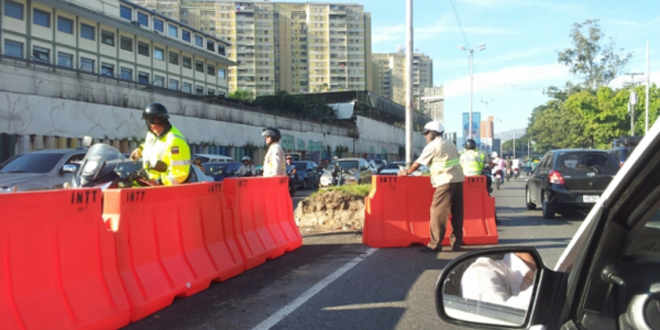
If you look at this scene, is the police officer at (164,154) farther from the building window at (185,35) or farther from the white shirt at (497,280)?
the building window at (185,35)

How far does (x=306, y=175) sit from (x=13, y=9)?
2797cm

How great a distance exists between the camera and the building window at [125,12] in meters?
55.4

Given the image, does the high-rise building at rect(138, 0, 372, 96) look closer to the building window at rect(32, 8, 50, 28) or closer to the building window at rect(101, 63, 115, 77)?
the building window at rect(101, 63, 115, 77)

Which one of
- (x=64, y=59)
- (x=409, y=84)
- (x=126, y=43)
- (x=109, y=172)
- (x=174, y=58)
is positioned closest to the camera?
(x=109, y=172)

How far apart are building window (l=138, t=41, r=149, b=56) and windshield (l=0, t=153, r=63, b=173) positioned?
157 feet

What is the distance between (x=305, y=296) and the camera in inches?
227

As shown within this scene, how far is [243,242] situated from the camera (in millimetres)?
7242

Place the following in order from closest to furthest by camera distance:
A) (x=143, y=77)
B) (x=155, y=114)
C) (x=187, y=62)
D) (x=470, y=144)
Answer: (x=155, y=114)
(x=470, y=144)
(x=143, y=77)
(x=187, y=62)

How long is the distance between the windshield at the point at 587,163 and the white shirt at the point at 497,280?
11802 mm

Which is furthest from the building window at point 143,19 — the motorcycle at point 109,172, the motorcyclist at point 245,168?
the motorcycle at point 109,172

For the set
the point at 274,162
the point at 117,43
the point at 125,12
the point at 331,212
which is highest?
the point at 125,12

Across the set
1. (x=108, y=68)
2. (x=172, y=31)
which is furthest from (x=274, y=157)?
(x=172, y=31)

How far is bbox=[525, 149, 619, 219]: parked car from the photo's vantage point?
40.9 ft

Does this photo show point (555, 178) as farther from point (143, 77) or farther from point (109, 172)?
point (143, 77)
